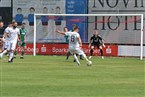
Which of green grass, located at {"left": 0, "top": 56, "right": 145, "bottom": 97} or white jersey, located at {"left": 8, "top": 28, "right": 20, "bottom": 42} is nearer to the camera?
green grass, located at {"left": 0, "top": 56, "right": 145, "bottom": 97}

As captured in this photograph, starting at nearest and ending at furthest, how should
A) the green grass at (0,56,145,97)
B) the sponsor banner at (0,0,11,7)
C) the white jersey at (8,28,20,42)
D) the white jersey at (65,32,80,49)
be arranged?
the green grass at (0,56,145,97) → the white jersey at (65,32,80,49) → the white jersey at (8,28,20,42) → the sponsor banner at (0,0,11,7)

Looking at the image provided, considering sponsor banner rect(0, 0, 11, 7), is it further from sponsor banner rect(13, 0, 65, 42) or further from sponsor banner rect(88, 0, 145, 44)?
sponsor banner rect(88, 0, 145, 44)

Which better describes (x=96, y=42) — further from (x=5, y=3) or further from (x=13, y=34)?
(x=5, y=3)

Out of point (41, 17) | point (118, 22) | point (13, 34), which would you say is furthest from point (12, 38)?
point (41, 17)

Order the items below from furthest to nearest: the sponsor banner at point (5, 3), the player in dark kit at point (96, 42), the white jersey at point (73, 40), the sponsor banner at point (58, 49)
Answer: the sponsor banner at point (5, 3), the sponsor banner at point (58, 49), the player in dark kit at point (96, 42), the white jersey at point (73, 40)

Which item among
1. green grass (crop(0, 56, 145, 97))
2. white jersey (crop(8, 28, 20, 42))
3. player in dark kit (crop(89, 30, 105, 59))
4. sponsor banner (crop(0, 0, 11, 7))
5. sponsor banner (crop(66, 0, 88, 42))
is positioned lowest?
green grass (crop(0, 56, 145, 97))

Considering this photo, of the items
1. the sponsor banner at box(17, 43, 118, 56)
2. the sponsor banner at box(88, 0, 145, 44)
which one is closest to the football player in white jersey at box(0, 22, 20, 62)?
the sponsor banner at box(17, 43, 118, 56)

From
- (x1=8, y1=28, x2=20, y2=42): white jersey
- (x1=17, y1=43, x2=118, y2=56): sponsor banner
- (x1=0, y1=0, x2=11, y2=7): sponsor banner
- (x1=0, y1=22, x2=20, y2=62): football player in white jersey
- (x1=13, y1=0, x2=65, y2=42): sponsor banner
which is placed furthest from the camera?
(x1=0, y1=0, x2=11, y2=7): sponsor banner

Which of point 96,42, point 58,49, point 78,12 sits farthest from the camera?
point 78,12

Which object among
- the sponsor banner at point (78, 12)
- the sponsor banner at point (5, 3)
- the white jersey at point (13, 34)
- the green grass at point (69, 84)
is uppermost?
the sponsor banner at point (5, 3)

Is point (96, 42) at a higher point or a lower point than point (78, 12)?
lower

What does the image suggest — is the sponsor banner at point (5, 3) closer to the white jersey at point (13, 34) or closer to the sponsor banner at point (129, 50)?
the sponsor banner at point (129, 50)

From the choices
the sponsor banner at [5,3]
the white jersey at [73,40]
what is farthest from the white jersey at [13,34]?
the sponsor banner at [5,3]

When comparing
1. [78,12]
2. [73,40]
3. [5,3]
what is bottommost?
[73,40]
